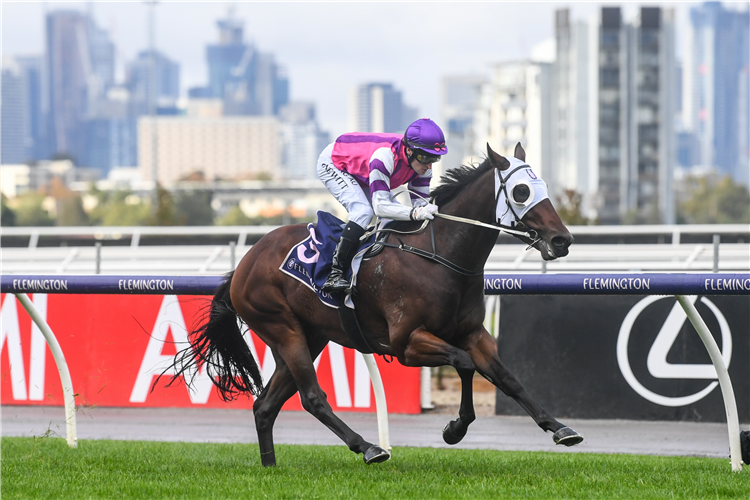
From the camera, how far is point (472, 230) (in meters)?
5.87

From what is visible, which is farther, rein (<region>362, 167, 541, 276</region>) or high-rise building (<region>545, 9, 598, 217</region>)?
high-rise building (<region>545, 9, 598, 217</region>)

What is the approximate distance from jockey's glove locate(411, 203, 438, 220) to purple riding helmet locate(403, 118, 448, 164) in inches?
11.2

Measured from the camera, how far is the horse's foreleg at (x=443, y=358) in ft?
18.3

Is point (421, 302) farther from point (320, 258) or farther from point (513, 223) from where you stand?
point (320, 258)

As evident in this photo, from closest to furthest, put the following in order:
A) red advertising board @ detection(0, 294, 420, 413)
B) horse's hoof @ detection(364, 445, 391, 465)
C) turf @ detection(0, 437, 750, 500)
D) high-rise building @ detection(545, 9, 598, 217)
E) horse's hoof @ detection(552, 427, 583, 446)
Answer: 1. horse's hoof @ detection(552, 427, 583, 446)
2. turf @ detection(0, 437, 750, 500)
3. horse's hoof @ detection(364, 445, 391, 465)
4. red advertising board @ detection(0, 294, 420, 413)
5. high-rise building @ detection(545, 9, 598, 217)

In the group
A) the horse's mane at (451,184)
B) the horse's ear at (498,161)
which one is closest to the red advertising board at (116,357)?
the horse's mane at (451,184)

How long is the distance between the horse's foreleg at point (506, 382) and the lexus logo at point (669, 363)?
396cm

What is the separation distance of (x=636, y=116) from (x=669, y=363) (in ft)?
296

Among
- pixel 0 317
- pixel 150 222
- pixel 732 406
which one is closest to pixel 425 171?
pixel 732 406

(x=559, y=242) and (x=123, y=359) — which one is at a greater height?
(x=559, y=242)

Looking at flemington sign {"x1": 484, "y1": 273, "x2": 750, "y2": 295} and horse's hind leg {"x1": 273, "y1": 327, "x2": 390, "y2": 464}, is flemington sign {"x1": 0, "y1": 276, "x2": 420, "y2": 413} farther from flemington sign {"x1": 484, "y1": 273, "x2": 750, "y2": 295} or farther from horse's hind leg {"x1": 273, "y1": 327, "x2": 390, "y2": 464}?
flemington sign {"x1": 484, "y1": 273, "x2": 750, "y2": 295}

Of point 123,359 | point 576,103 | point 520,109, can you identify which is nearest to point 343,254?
point 123,359

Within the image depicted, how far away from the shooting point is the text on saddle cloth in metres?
6.17

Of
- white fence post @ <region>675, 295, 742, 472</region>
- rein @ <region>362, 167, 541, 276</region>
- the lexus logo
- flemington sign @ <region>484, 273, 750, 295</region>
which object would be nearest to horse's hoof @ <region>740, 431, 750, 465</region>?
white fence post @ <region>675, 295, 742, 472</region>
